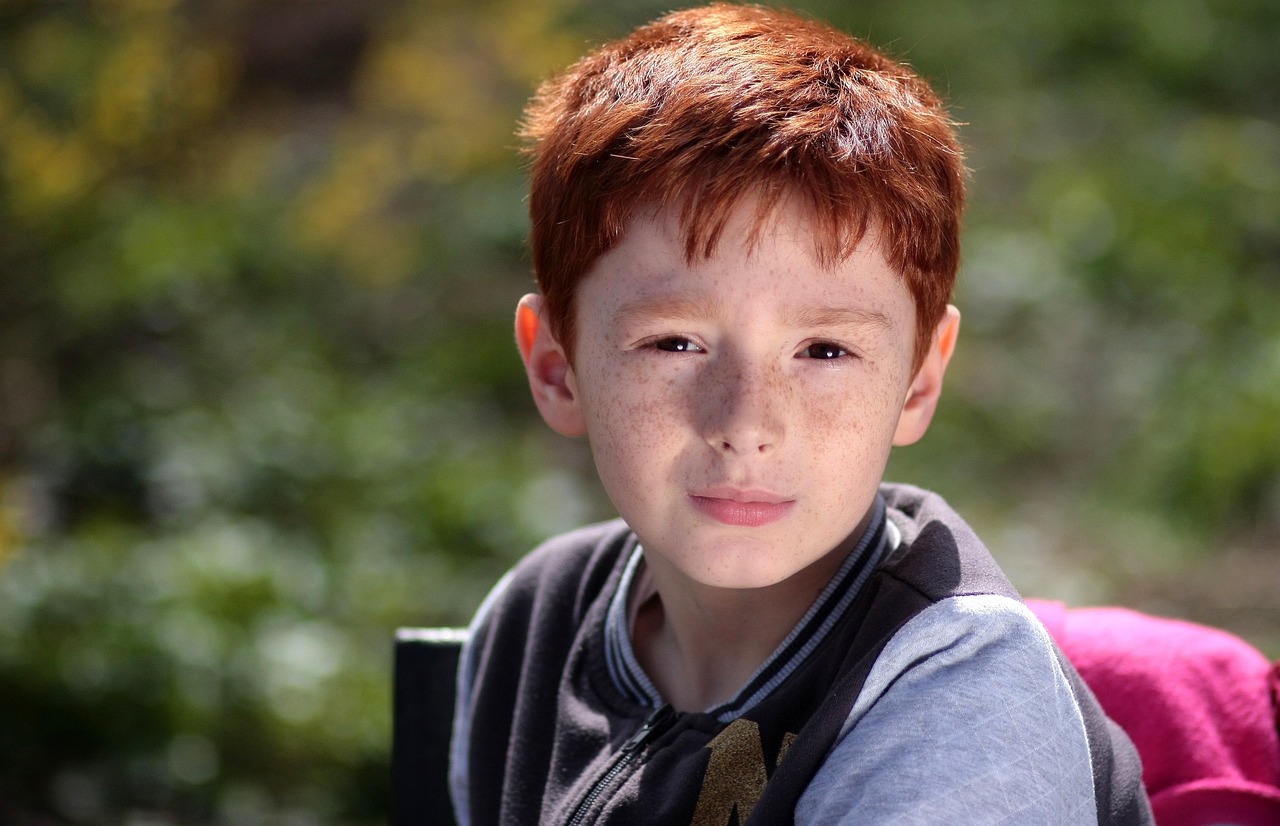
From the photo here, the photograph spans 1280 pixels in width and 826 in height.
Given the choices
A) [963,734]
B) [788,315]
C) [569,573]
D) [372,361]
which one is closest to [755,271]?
[788,315]

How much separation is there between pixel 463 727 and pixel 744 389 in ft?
2.13

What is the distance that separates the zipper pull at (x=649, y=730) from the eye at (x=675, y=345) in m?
0.37

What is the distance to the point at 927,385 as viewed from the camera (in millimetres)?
1310

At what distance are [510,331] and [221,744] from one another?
6.62 ft

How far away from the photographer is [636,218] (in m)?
1.14

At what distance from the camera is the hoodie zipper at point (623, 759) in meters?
1.26

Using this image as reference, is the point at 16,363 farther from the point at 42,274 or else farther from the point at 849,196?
the point at 849,196

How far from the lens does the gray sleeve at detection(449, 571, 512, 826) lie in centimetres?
151

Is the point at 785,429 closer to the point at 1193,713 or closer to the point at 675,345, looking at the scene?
the point at 675,345

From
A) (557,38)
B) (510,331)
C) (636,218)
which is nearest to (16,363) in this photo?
(510,331)

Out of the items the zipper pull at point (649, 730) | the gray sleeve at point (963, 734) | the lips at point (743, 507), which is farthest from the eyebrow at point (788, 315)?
the zipper pull at point (649, 730)

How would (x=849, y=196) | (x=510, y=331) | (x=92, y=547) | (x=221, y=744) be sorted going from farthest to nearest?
(x=510, y=331) < (x=92, y=547) < (x=221, y=744) < (x=849, y=196)

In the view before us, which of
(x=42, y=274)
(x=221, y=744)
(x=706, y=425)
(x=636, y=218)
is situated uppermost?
(x=636, y=218)

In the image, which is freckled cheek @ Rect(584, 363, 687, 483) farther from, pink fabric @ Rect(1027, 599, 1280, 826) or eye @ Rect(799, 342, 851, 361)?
pink fabric @ Rect(1027, 599, 1280, 826)
